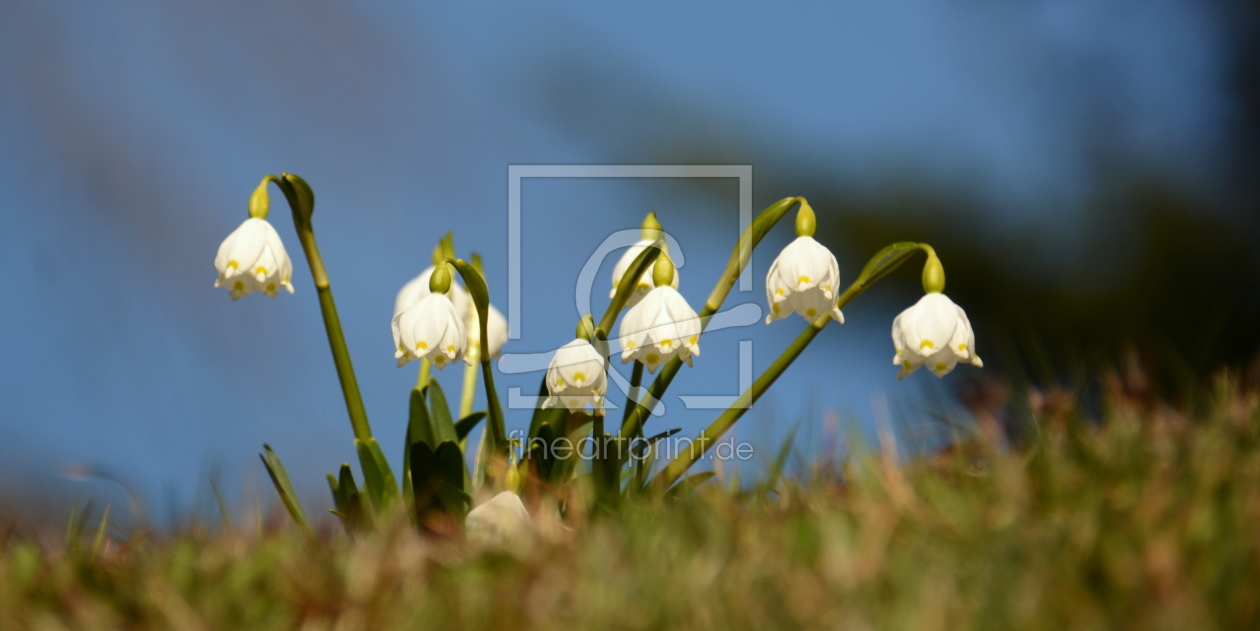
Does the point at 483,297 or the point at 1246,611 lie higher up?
the point at 483,297

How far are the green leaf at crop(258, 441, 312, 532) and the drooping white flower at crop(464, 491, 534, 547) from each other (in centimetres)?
48

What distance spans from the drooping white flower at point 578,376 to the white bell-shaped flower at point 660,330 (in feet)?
0.19

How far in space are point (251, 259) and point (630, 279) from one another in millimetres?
596

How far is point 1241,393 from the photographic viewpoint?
128 cm

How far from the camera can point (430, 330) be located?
4.92 ft

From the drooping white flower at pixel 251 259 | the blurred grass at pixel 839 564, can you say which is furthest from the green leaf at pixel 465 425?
the blurred grass at pixel 839 564

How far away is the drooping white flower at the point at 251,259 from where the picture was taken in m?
1.58

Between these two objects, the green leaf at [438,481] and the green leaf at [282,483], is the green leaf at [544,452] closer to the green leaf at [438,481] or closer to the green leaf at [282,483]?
the green leaf at [438,481]

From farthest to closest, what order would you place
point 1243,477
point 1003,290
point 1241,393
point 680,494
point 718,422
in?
point 1003,290, point 718,422, point 680,494, point 1241,393, point 1243,477

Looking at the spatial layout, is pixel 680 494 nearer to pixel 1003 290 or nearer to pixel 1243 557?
pixel 1243 557

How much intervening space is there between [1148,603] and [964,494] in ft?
0.90

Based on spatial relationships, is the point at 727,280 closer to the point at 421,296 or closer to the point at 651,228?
the point at 651,228

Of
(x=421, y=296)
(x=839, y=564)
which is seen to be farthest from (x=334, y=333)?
(x=839, y=564)

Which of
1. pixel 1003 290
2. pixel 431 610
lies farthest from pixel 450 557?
pixel 1003 290
